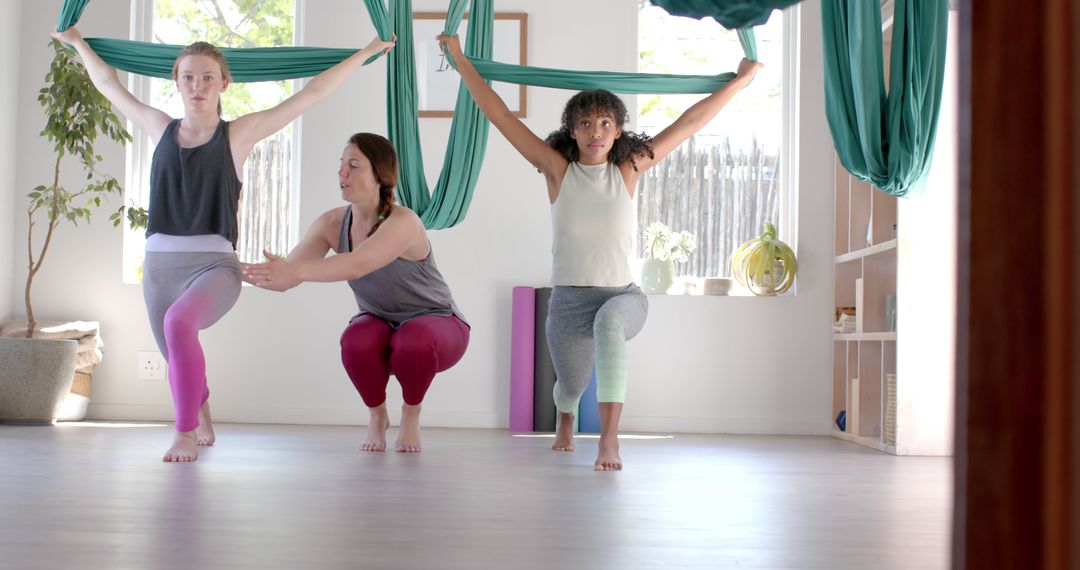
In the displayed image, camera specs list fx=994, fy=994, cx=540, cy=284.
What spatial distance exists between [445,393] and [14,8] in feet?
8.93

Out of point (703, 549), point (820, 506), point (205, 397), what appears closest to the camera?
point (703, 549)

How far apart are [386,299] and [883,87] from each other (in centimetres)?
179

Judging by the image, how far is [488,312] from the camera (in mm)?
4625

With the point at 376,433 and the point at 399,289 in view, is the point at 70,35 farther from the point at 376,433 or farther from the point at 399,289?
the point at 376,433

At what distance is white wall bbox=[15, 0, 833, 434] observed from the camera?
182 inches

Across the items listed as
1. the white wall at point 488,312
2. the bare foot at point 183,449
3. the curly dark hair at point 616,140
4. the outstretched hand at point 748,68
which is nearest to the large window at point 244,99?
the white wall at point 488,312

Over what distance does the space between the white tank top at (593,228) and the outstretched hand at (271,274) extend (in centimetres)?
95

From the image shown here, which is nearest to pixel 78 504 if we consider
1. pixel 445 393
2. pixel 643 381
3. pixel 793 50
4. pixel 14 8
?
pixel 445 393

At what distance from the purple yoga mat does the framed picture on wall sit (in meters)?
0.91

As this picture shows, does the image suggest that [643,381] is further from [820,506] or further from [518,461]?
[820,506]

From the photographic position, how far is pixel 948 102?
12.5 feet

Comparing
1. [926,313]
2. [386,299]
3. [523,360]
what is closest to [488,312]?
[523,360]

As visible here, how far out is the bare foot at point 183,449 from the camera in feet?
9.10

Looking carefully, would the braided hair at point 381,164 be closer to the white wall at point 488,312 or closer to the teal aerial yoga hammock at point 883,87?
the white wall at point 488,312
